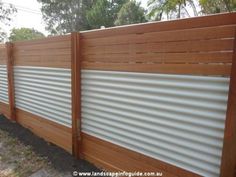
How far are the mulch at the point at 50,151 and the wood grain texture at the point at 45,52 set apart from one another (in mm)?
1308

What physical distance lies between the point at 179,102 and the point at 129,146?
87cm

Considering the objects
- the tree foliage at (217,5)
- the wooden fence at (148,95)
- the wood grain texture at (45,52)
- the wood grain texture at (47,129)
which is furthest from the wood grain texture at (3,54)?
the tree foliage at (217,5)

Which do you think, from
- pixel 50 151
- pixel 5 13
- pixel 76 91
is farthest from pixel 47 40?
pixel 5 13

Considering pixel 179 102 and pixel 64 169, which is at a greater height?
pixel 179 102

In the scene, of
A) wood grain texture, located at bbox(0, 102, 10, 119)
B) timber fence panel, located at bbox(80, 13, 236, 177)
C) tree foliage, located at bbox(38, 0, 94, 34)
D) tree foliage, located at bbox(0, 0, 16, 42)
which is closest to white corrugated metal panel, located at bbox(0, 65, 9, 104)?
wood grain texture, located at bbox(0, 102, 10, 119)

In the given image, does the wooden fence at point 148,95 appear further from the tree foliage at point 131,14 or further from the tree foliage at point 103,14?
the tree foliage at point 103,14

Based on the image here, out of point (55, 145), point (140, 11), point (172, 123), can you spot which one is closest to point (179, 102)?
point (172, 123)

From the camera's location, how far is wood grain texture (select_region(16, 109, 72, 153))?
3868 mm

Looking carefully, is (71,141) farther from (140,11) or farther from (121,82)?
(140,11)

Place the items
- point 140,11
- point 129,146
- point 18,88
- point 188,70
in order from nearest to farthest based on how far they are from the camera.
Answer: point 188,70 < point 129,146 < point 18,88 < point 140,11

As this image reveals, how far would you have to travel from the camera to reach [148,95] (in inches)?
103

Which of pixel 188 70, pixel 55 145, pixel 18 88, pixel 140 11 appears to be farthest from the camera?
pixel 140 11

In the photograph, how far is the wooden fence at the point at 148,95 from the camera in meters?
2.05

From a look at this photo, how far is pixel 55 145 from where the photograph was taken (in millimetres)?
4172
